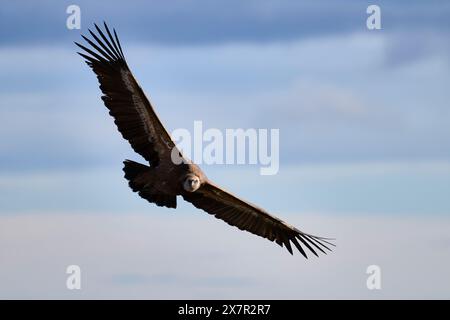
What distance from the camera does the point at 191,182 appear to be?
23.4 metres

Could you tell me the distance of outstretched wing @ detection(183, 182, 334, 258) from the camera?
81.8ft

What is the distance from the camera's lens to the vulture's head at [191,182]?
76.9 ft

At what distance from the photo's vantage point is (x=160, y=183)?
23719mm

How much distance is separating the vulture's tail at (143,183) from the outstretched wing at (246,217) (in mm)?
676

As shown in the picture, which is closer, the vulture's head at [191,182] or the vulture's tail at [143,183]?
→ the vulture's head at [191,182]

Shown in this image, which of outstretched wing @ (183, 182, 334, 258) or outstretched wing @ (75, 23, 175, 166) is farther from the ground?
outstretched wing @ (75, 23, 175, 166)

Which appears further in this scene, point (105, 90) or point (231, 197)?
point (231, 197)

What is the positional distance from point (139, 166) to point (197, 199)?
6.56ft

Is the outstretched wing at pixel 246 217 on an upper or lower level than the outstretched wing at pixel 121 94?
lower

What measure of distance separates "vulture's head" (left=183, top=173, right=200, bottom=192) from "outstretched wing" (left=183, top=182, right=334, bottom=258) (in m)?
0.88
